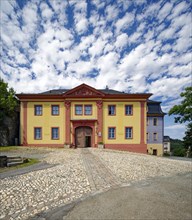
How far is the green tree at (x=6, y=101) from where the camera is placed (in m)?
20.2

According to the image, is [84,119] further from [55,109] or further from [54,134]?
[54,134]

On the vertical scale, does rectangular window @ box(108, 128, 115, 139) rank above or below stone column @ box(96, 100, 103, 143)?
below

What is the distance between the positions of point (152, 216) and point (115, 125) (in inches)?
688

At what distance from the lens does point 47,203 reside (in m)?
4.33

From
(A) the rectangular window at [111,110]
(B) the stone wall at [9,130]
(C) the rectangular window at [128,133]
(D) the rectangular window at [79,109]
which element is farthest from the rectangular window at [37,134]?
(C) the rectangular window at [128,133]

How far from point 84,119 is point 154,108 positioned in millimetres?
16901

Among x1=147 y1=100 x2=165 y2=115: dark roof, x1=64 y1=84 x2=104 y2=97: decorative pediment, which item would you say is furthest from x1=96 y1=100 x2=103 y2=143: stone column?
x1=147 y1=100 x2=165 y2=115: dark roof

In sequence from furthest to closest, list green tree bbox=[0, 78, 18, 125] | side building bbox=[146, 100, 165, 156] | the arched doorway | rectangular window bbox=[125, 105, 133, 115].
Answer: side building bbox=[146, 100, 165, 156] < rectangular window bbox=[125, 105, 133, 115] < the arched doorway < green tree bbox=[0, 78, 18, 125]

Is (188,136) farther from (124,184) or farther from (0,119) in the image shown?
(0,119)

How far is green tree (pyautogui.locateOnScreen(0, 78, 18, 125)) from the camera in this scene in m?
20.2

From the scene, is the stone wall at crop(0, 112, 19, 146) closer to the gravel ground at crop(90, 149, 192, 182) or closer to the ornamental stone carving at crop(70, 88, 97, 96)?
the ornamental stone carving at crop(70, 88, 97, 96)

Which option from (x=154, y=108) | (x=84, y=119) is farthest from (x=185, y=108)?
(x=84, y=119)

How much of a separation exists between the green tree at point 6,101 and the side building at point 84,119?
1345mm

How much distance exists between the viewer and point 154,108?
31.1 m
